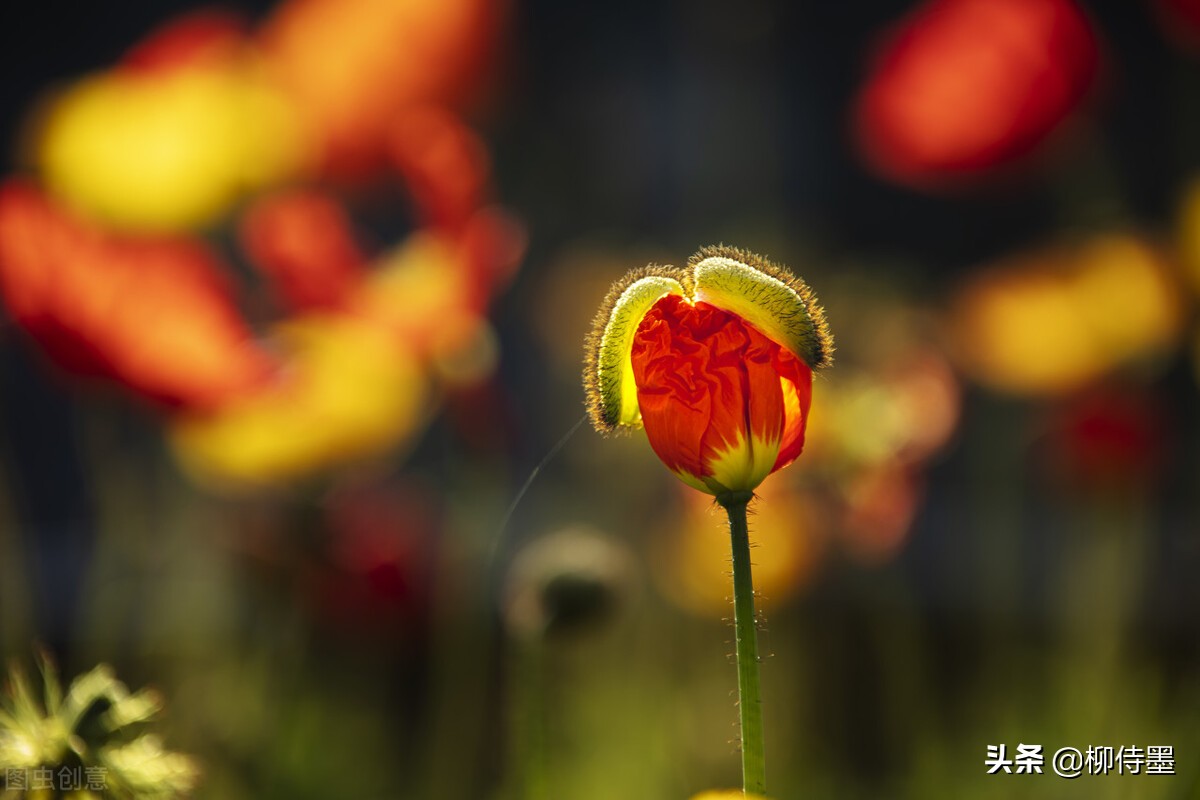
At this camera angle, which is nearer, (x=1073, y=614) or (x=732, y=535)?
(x=732, y=535)

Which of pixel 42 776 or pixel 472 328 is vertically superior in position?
pixel 472 328

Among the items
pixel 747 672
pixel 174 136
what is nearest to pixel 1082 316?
pixel 174 136

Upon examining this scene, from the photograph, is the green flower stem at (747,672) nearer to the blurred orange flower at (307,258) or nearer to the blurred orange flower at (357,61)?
the blurred orange flower at (307,258)

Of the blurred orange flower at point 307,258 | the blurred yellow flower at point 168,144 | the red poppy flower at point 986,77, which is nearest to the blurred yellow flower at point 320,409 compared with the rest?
the blurred orange flower at point 307,258

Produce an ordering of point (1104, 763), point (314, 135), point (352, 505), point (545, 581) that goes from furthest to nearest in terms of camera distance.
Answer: point (314, 135) → point (352, 505) → point (545, 581) → point (1104, 763)

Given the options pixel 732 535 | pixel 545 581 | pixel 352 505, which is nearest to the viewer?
pixel 732 535

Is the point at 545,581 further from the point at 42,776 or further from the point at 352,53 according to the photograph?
the point at 352,53

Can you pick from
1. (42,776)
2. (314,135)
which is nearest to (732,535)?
(42,776)
